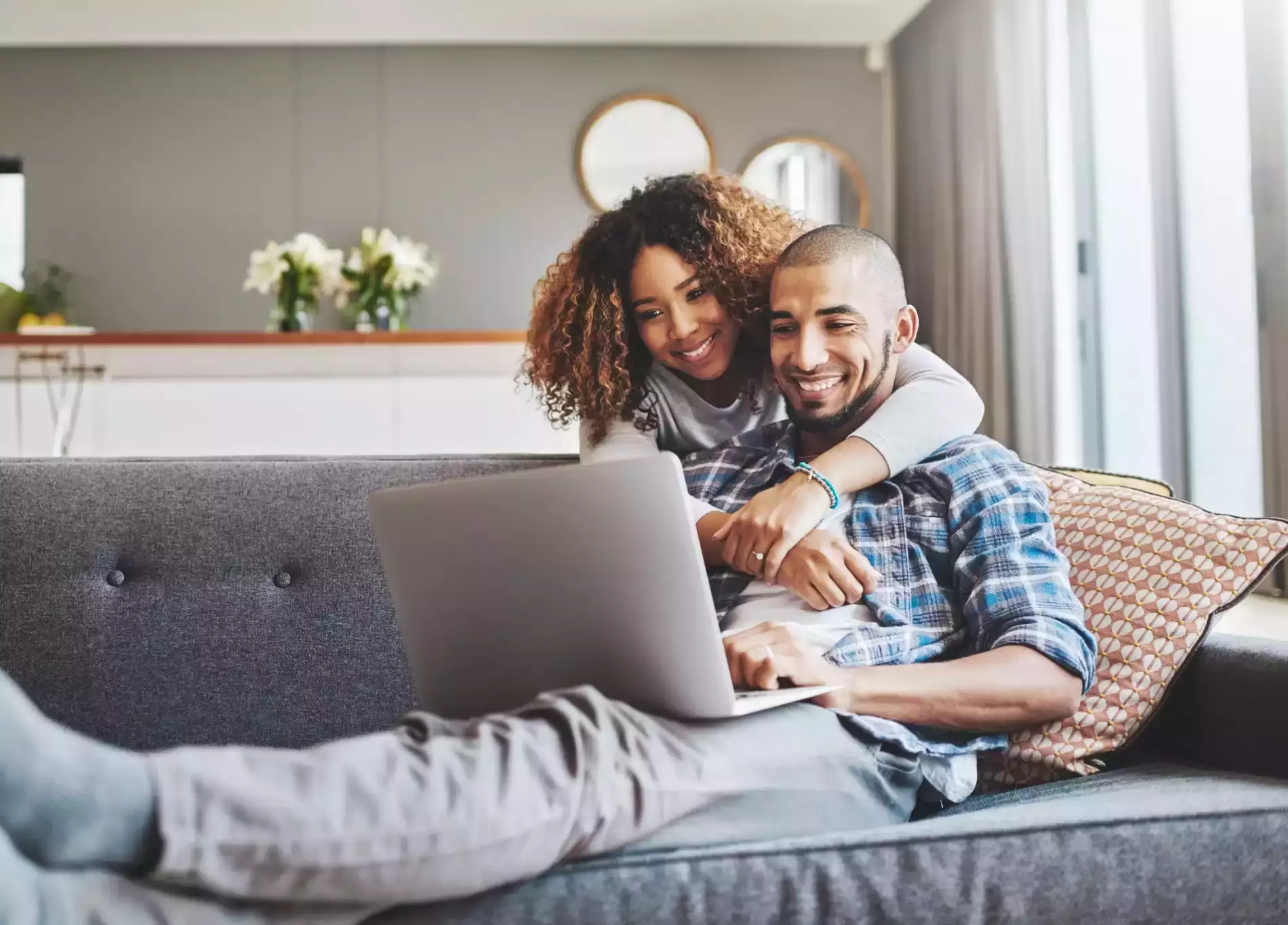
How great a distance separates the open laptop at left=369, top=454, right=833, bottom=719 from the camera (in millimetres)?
975

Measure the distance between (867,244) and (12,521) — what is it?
128cm

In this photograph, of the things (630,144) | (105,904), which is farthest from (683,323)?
(630,144)

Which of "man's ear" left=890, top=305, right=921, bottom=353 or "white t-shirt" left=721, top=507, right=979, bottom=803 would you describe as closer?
"white t-shirt" left=721, top=507, right=979, bottom=803

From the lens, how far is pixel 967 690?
3.86 ft

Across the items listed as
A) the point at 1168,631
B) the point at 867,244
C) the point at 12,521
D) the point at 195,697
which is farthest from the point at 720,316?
the point at 12,521

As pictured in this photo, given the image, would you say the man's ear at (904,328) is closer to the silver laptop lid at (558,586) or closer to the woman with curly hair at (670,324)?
the woman with curly hair at (670,324)

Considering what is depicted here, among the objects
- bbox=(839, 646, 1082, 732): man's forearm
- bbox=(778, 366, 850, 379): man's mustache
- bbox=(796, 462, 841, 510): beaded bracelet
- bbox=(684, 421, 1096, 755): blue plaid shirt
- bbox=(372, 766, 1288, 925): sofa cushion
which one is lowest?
bbox=(372, 766, 1288, 925): sofa cushion

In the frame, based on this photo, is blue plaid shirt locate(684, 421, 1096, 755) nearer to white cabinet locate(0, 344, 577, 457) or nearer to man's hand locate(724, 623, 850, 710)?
man's hand locate(724, 623, 850, 710)

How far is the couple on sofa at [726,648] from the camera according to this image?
31.4 inches

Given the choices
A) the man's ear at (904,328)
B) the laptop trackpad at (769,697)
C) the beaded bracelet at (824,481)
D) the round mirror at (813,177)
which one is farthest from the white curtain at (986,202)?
the laptop trackpad at (769,697)

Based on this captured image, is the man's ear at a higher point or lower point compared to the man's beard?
higher

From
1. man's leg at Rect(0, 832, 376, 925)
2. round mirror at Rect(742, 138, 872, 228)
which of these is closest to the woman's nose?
man's leg at Rect(0, 832, 376, 925)

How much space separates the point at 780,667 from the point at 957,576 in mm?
306

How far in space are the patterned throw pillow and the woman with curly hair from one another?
1.17ft
